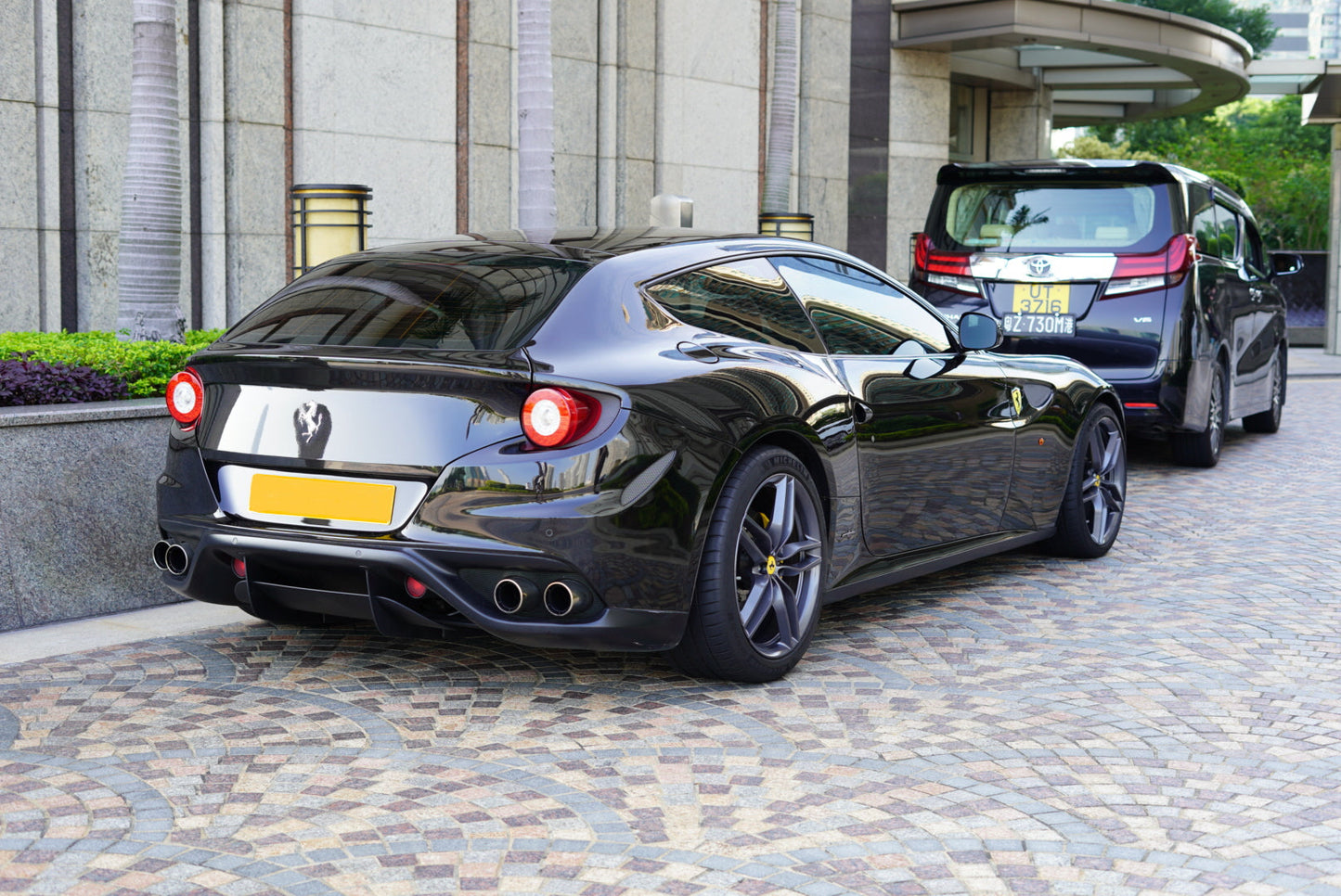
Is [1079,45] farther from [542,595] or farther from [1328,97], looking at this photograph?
[542,595]

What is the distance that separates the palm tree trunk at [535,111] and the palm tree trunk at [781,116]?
7501 mm

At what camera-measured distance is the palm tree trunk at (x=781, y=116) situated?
1839cm

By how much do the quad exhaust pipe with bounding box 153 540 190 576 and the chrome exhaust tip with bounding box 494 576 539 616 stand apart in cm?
108

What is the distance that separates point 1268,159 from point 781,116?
3789cm

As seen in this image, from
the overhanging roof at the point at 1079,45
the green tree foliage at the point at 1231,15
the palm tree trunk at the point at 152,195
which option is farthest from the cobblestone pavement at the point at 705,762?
the green tree foliage at the point at 1231,15

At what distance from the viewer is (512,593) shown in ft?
14.8

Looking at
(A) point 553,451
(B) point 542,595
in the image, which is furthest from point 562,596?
(A) point 553,451

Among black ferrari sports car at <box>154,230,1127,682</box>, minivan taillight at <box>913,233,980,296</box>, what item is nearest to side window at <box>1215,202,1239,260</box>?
minivan taillight at <box>913,233,980,296</box>

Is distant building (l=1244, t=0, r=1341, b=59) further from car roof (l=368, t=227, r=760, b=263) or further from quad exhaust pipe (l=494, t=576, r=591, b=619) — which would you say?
quad exhaust pipe (l=494, t=576, r=591, b=619)

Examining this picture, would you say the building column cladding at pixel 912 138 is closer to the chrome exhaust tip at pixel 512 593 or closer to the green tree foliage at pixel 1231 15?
the chrome exhaust tip at pixel 512 593

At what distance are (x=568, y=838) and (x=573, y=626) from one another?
3.21 ft

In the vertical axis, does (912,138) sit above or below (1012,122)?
below

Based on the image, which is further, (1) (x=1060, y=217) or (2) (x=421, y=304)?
(1) (x=1060, y=217)

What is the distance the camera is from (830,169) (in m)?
22.1
